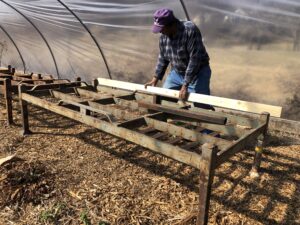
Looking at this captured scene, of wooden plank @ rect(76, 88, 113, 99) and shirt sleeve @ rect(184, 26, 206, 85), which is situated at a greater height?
shirt sleeve @ rect(184, 26, 206, 85)

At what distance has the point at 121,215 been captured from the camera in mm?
3072

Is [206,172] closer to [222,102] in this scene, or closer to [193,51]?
[222,102]

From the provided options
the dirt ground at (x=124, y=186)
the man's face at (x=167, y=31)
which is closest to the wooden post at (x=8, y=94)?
the dirt ground at (x=124, y=186)

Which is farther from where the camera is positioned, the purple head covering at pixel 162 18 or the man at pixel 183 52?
the man at pixel 183 52

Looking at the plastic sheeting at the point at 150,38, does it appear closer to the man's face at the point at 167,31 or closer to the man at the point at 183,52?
the man at the point at 183,52

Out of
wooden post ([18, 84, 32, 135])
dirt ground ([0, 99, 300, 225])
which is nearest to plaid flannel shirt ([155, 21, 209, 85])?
dirt ground ([0, 99, 300, 225])

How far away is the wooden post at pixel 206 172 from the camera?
233 centimetres

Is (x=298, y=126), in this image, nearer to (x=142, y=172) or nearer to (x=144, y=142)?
(x=142, y=172)

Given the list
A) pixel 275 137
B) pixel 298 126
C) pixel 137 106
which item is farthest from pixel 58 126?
pixel 298 126

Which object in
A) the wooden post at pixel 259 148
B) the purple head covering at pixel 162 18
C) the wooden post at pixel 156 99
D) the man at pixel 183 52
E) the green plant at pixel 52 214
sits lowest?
the green plant at pixel 52 214

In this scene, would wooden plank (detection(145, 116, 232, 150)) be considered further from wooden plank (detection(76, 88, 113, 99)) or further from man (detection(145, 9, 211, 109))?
wooden plank (detection(76, 88, 113, 99))

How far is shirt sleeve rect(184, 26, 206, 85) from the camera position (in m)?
4.23

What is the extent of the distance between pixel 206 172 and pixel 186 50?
2453 millimetres

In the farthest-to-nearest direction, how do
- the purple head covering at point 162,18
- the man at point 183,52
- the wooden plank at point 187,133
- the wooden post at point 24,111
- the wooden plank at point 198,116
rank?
the wooden post at point 24,111, the man at point 183,52, the purple head covering at point 162,18, the wooden plank at point 198,116, the wooden plank at point 187,133
